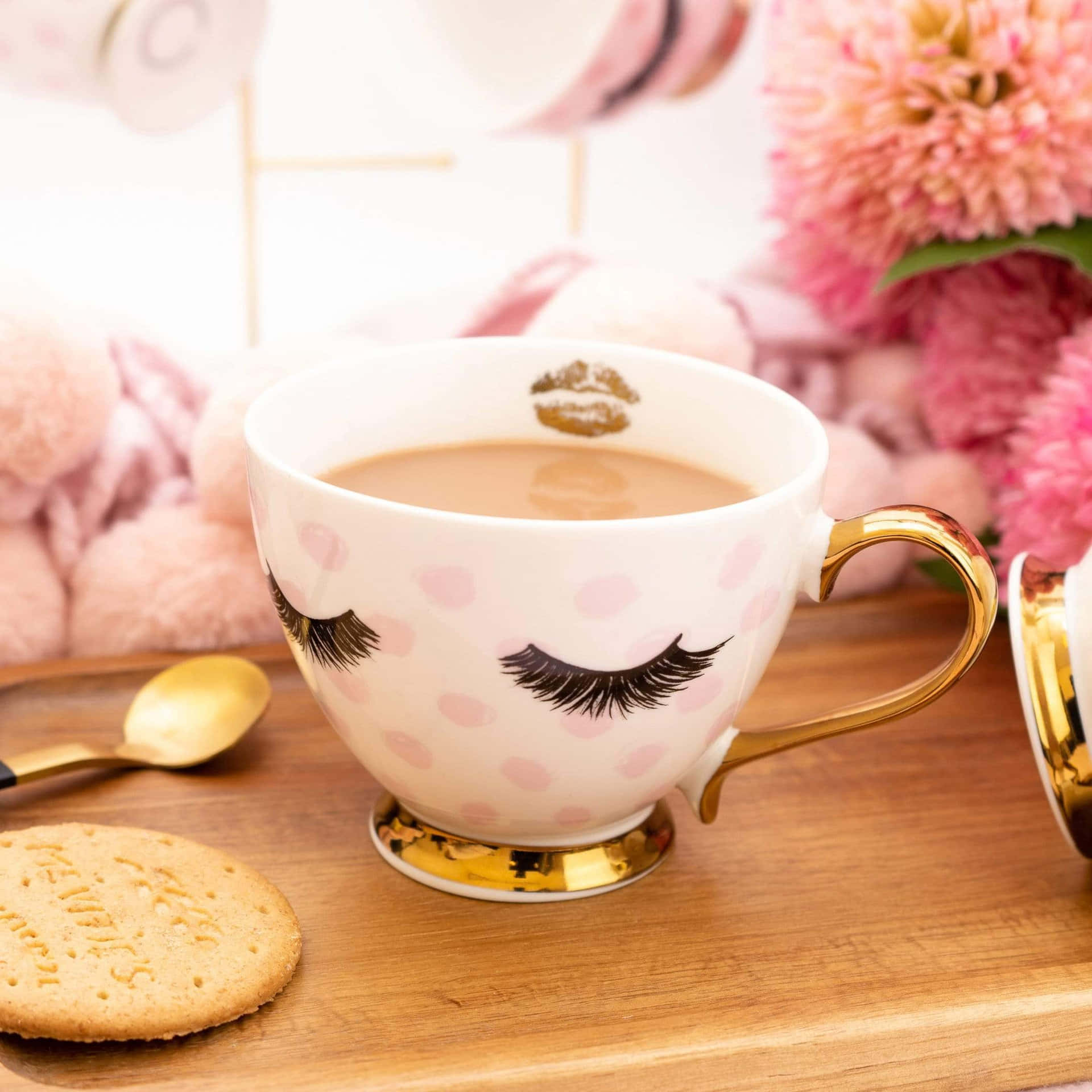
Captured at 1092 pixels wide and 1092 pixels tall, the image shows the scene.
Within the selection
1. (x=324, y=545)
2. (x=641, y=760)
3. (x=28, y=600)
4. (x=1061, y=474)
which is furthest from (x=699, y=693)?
(x=28, y=600)

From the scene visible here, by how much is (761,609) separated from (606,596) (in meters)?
0.07

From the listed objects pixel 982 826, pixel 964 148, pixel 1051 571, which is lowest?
pixel 982 826

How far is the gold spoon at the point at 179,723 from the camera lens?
1.83ft

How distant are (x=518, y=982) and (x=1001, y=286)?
1.59 feet

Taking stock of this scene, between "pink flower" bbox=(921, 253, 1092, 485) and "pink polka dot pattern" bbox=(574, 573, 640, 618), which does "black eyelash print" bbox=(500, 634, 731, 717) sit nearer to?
"pink polka dot pattern" bbox=(574, 573, 640, 618)

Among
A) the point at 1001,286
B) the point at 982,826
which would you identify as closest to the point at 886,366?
the point at 1001,286

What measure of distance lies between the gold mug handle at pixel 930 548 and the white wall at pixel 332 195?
47 cm

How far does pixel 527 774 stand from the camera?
18.6 inches

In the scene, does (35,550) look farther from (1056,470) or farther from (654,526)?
(1056,470)

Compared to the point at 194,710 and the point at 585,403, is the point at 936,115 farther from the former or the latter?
the point at 194,710

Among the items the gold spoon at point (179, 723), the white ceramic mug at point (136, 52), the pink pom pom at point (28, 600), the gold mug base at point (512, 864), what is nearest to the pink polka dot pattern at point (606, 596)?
the gold mug base at point (512, 864)

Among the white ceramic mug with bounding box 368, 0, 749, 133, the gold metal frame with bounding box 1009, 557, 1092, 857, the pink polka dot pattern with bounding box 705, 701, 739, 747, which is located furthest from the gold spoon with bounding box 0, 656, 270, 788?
the white ceramic mug with bounding box 368, 0, 749, 133

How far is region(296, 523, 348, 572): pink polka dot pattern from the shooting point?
44cm

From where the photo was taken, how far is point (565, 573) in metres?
0.42
